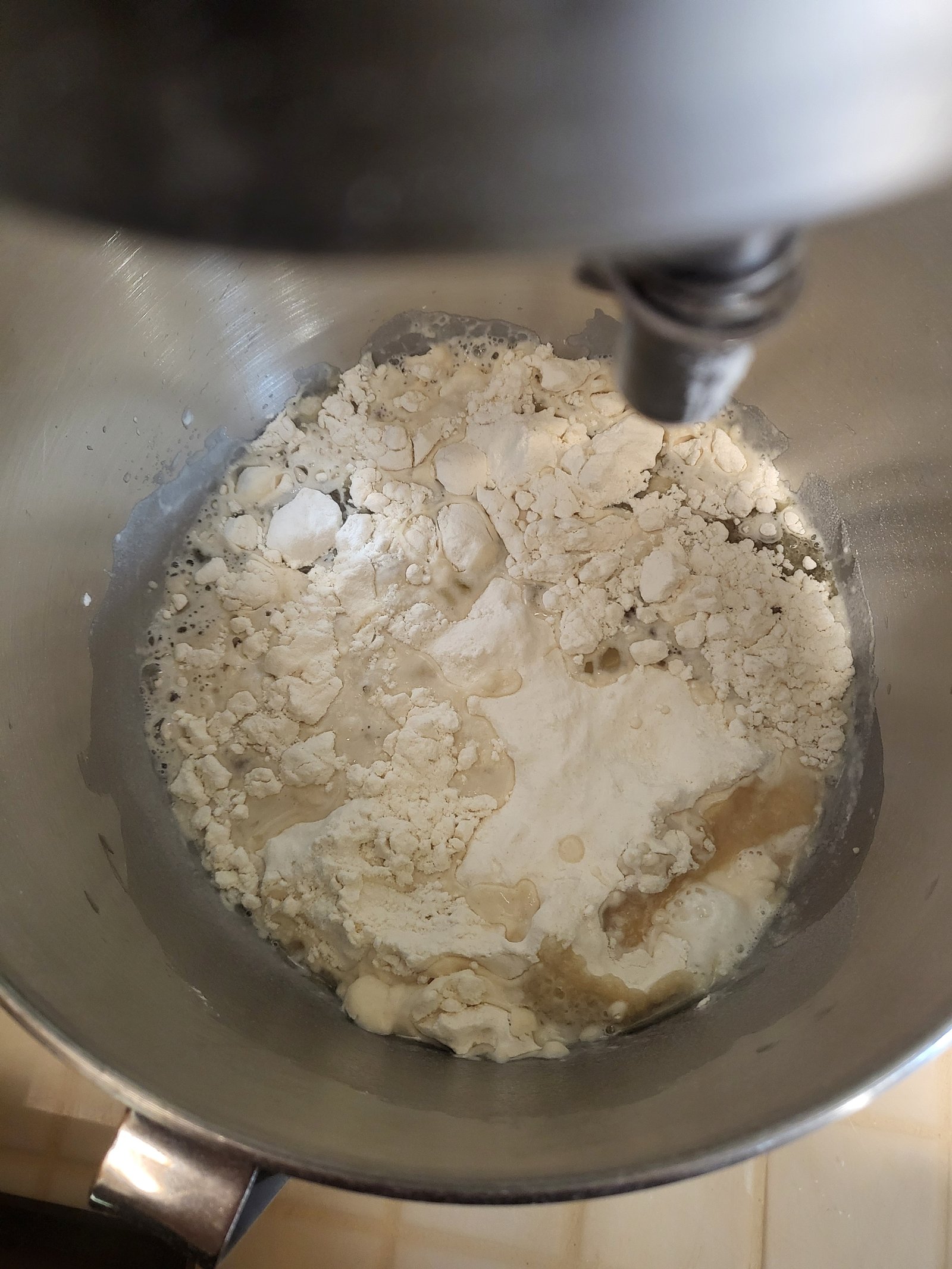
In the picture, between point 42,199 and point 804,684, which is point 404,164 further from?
point 804,684

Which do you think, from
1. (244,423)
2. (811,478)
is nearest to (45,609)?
(244,423)

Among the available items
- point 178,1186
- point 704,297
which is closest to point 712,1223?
point 178,1186

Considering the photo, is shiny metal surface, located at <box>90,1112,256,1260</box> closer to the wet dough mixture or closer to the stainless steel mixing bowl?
the stainless steel mixing bowl

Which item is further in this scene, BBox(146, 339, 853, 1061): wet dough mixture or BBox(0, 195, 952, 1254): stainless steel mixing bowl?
BBox(146, 339, 853, 1061): wet dough mixture

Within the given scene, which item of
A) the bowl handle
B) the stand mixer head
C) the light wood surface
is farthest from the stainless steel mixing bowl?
the stand mixer head

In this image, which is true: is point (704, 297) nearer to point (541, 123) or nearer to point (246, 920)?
point (541, 123)

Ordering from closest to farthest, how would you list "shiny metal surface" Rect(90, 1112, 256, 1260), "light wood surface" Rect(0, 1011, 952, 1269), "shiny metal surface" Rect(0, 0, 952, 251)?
"shiny metal surface" Rect(0, 0, 952, 251) → "shiny metal surface" Rect(90, 1112, 256, 1260) → "light wood surface" Rect(0, 1011, 952, 1269)

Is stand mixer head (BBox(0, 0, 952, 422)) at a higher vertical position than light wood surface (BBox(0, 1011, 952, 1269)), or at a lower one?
higher

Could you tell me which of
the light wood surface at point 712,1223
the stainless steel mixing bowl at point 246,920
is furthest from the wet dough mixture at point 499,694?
the light wood surface at point 712,1223
